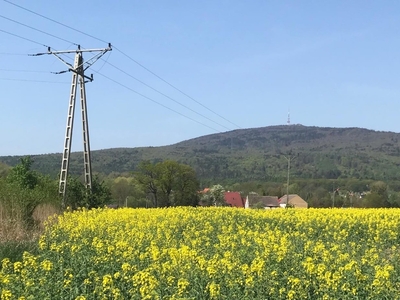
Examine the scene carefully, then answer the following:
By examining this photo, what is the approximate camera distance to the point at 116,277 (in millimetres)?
6930

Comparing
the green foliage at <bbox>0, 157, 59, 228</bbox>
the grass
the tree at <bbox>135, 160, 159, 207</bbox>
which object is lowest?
the grass

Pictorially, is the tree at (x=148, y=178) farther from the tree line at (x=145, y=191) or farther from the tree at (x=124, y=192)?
the tree at (x=124, y=192)

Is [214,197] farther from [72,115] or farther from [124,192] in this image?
[72,115]

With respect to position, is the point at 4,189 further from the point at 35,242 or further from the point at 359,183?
the point at 359,183

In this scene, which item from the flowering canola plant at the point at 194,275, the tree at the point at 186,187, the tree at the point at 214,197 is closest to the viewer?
the flowering canola plant at the point at 194,275

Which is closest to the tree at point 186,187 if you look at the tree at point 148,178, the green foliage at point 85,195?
the tree at point 148,178

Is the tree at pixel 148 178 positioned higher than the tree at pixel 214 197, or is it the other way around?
the tree at pixel 148 178

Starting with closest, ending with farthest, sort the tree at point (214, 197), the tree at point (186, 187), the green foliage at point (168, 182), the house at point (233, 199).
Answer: the tree at point (186, 187) → the green foliage at point (168, 182) → the tree at point (214, 197) → the house at point (233, 199)

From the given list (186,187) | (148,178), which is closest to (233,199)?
(186,187)

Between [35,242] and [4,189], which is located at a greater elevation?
[4,189]

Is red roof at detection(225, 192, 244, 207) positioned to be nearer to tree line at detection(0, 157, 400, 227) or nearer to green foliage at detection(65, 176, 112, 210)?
tree line at detection(0, 157, 400, 227)

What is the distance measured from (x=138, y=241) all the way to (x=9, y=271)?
350 cm

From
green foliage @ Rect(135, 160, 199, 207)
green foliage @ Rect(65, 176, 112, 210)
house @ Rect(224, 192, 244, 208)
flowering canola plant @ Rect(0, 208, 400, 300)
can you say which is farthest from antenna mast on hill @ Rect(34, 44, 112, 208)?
house @ Rect(224, 192, 244, 208)

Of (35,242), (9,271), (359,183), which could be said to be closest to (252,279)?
(9,271)
